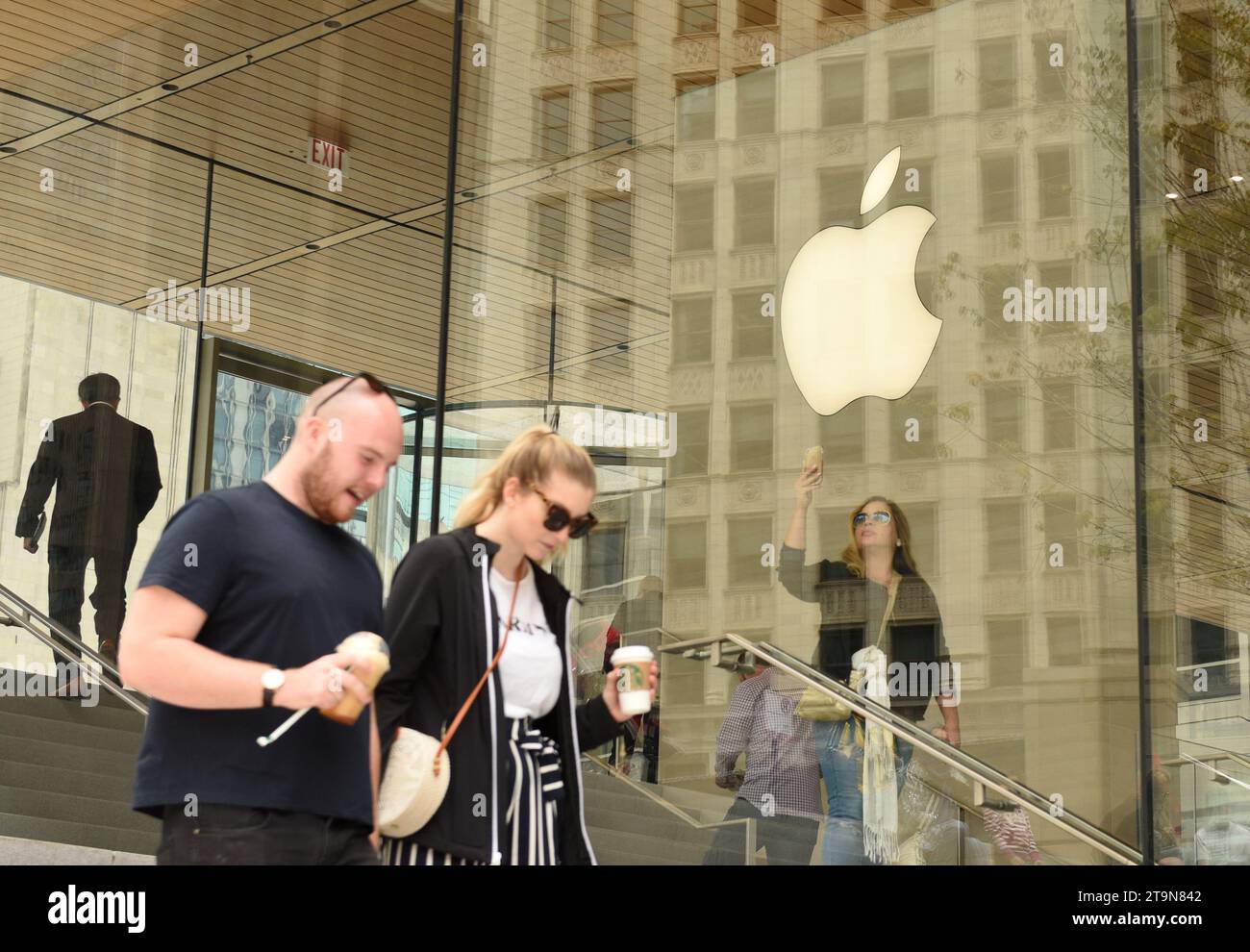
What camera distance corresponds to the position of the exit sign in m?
8.67

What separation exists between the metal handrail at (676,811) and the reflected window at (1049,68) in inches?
123

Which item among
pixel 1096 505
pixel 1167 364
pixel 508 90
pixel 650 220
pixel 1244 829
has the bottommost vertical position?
pixel 1244 829

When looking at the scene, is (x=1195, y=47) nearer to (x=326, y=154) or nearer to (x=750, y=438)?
(x=750, y=438)

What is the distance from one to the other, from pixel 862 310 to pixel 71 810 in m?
3.76

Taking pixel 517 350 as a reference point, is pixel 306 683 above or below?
below

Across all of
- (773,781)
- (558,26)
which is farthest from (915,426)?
(558,26)

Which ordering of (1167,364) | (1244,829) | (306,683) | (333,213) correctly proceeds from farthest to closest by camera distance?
1. (333,213)
2. (1167,364)
3. (1244,829)
4. (306,683)

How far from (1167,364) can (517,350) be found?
2.74 m

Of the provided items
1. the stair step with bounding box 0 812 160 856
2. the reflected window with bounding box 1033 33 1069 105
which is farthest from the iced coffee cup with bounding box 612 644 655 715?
the reflected window with bounding box 1033 33 1069 105

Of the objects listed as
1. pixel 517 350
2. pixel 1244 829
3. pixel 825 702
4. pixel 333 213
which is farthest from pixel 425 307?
pixel 1244 829

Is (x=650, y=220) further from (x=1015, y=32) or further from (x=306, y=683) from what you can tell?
(x=306, y=683)

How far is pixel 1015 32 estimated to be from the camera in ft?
22.6

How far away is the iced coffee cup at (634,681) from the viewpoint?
3.46m

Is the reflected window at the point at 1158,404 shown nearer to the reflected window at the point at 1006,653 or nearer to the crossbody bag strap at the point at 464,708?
the reflected window at the point at 1006,653
